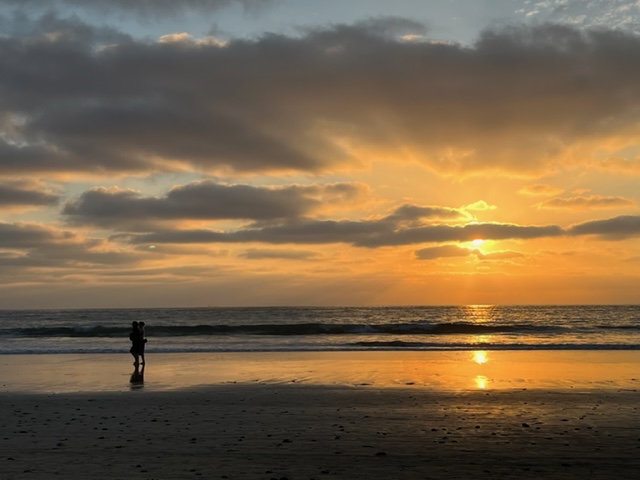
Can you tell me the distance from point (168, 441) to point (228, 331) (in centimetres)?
Answer: 5322

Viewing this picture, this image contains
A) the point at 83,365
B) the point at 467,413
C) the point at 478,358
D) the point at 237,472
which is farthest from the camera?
the point at 478,358

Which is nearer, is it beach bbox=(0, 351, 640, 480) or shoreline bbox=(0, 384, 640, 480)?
shoreline bbox=(0, 384, 640, 480)

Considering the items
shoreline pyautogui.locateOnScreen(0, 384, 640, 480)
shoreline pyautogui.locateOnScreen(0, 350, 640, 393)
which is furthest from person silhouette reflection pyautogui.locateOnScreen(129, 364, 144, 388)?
shoreline pyautogui.locateOnScreen(0, 384, 640, 480)

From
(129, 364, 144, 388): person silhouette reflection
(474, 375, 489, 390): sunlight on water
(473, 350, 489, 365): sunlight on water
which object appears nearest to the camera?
(474, 375, 489, 390): sunlight on water

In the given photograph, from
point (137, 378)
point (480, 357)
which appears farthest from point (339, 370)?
point (480, 357)

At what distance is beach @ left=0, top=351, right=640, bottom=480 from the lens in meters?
9.77

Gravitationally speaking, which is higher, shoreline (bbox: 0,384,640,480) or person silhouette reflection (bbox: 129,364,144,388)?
shoreline (bbox: 0,384,640,480)

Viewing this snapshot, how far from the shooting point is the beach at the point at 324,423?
977 centimetres

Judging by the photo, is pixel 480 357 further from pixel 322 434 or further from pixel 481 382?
pixel 322 434

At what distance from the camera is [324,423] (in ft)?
44.5

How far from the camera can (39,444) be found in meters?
11.7

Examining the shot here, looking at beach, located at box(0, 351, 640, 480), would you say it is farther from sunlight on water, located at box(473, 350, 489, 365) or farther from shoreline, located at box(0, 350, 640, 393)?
sunlight on water, located at box(473, 350, 489, 365)

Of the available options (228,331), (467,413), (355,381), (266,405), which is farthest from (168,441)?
(228,331)

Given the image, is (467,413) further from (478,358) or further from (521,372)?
(478,358)
